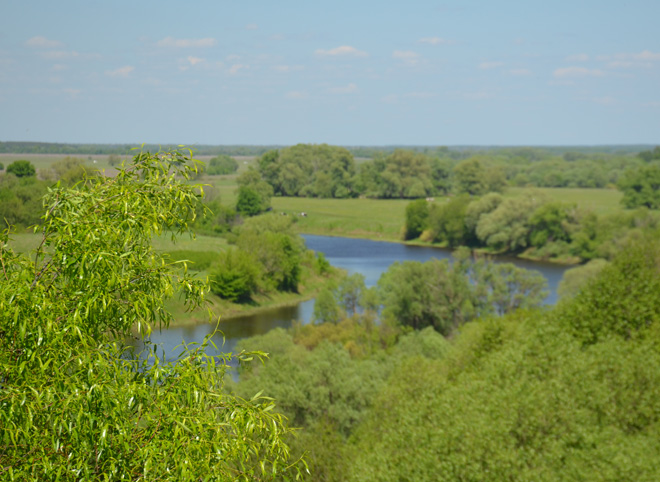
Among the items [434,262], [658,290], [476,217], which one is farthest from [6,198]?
[476,217]

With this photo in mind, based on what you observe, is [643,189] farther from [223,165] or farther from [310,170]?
[223,165]

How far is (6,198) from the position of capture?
11.6 metres

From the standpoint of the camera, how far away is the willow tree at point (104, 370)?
3262 millimetres

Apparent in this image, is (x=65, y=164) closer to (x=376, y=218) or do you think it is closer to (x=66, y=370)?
(x=66, y=370)

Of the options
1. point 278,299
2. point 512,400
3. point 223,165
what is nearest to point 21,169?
point 512,400

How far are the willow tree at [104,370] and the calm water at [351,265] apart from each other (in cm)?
2480

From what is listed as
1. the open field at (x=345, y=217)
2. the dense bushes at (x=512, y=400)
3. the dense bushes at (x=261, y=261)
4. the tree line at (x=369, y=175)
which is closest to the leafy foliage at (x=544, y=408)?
the dense bushes at (x=512, y=400)

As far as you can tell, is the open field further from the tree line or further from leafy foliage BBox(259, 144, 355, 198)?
the tree line

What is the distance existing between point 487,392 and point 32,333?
38.7 feet

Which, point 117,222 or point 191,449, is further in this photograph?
point 117,222

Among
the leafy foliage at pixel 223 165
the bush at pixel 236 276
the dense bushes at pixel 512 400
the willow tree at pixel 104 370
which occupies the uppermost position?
the willow tree at pixel 104 370

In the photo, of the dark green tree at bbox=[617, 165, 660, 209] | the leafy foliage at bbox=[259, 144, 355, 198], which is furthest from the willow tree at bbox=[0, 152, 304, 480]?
the dark green tree at bbox=[617, 165, 660, 209]

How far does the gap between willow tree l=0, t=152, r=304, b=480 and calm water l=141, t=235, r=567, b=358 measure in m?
24.8

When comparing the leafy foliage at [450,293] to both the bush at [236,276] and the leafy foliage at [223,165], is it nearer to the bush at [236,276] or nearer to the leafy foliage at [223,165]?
the bush at [236,276]
